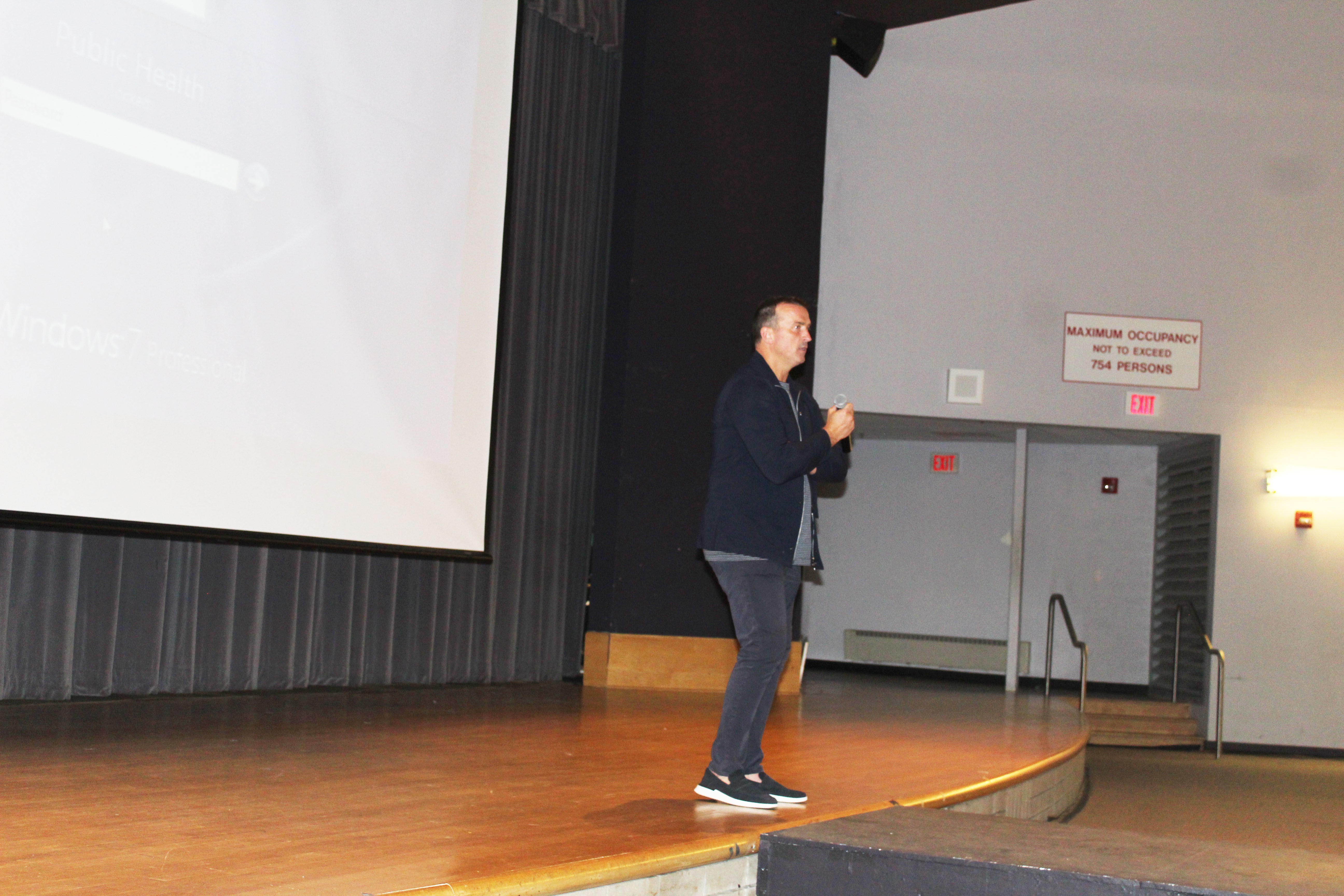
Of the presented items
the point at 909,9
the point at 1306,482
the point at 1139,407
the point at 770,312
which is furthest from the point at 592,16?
the point at 1306,482

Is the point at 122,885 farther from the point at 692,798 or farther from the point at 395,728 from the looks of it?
the point at 395,728

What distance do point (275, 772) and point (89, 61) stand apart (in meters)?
2.01

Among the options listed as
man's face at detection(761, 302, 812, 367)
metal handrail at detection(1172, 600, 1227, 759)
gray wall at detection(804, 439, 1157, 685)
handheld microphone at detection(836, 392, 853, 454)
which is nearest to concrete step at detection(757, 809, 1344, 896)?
handheld microphone at detection(836, 392, 853, 454)

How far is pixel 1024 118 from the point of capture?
7707mm

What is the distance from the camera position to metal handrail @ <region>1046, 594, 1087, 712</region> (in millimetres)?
7516

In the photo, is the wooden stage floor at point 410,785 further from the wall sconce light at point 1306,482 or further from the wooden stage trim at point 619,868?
the wall sconce light at point 1306,482

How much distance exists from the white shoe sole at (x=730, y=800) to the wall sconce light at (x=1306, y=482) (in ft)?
18.9

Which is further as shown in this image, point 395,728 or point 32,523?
point 395,728

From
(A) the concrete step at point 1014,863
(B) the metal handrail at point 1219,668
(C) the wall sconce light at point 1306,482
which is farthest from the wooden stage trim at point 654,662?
(A) the concrete step at point 1014,863

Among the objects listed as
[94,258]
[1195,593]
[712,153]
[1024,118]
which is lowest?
[1195,593]

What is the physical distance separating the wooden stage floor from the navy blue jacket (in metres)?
0.65

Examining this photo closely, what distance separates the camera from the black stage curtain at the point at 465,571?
14.7ft

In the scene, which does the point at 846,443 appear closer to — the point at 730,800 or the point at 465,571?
the point at 730,800

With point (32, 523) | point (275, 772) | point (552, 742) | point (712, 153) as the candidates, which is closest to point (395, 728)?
point (552, 742)
